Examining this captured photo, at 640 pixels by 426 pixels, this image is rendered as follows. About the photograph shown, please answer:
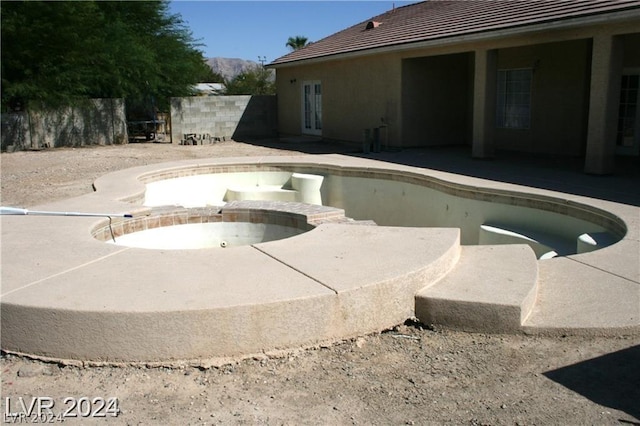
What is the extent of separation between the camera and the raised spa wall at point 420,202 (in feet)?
28.7

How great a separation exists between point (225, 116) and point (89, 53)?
20.4 ft

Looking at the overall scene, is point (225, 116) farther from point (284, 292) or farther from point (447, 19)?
point (284, 292)

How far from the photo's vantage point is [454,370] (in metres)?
4.18

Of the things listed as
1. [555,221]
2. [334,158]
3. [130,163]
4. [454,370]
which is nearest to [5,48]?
[130,163]

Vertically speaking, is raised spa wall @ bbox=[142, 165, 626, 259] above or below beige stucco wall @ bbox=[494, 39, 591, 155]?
below

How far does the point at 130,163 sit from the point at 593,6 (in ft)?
40.9

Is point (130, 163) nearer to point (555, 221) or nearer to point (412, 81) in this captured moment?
point (412, 81)

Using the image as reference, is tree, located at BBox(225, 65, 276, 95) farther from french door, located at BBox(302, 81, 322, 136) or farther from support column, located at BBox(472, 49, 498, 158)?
support column, located at BBox(472, 49, 498, 158)

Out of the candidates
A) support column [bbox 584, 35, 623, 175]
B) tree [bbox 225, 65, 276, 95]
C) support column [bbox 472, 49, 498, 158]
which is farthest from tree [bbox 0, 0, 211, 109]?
tree [bbox 225, 65, 276, 95]

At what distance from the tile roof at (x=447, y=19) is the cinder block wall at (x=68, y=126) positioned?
7393 mm

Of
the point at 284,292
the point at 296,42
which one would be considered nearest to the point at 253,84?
the point at 296,42

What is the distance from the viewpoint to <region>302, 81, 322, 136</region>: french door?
23719 millimetres

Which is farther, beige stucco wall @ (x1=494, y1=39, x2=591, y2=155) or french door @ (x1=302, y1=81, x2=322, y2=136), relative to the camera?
french door @ (x1=302, y1=81, x2=322, y2=136)

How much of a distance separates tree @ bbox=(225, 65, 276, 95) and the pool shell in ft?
147
